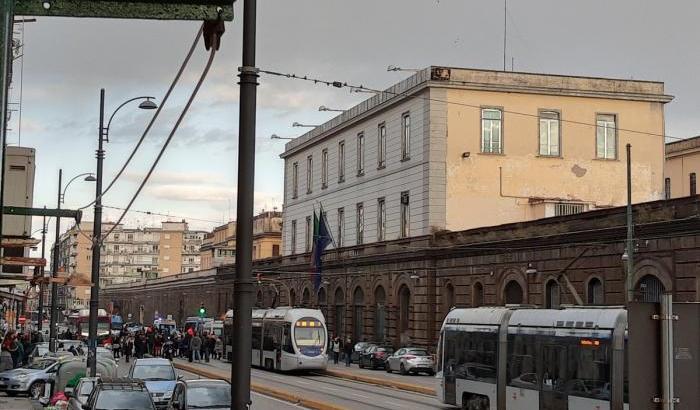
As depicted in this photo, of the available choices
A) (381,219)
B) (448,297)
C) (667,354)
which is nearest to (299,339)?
(448,297)

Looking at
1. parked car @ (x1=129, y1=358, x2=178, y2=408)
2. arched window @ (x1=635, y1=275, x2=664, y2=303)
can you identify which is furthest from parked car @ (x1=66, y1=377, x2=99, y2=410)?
arched window @ (x1=635, y1=275, x2=664, y2=303)

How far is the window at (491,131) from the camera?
59156mm

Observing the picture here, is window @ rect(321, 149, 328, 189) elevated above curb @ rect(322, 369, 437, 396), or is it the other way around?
window @ rect(321, 149, 328, 189)

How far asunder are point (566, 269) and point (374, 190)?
2533 cm

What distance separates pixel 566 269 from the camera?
1688 inches

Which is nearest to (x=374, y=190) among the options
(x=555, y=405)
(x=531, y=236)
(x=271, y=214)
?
(x=531, y=236)

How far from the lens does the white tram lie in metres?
20.9

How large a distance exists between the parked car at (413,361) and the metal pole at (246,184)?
42485mm

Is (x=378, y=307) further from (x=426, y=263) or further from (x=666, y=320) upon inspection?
(x=666, y=320)

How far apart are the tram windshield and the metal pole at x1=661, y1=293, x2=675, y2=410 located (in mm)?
44154

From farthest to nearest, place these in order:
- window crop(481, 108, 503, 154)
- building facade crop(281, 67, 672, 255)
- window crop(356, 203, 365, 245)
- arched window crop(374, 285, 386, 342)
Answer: window crop(356, 203, 365, 245), arched window crop(374, 285, 386, 342), window crop(481, 108, 503, 154), building facade crop(281, 67, 672, 255)

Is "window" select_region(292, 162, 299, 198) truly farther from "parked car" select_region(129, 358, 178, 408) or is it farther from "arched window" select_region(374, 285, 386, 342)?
"parked car" select_region(129, 358, 178, 408)

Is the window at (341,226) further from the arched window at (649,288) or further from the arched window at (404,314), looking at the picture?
the arched window at (649,288)

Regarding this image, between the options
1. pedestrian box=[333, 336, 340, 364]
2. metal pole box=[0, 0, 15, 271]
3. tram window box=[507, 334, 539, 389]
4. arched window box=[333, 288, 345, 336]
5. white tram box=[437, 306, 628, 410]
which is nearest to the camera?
metal pole box=[0, 0, 15, 271]
